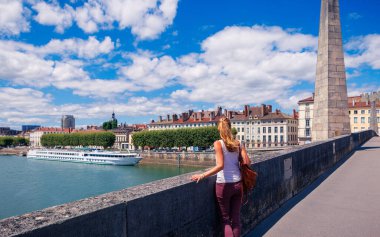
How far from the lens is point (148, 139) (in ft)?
306

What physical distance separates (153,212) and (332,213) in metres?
3.74

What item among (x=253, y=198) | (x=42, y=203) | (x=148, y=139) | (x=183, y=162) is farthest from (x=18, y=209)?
(x=148, y=139)

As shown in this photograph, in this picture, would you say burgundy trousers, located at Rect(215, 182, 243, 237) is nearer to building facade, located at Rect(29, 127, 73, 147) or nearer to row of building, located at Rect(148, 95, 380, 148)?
row of building, located at Rect(148, 95, 380, 148)

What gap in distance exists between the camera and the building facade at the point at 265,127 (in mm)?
91438

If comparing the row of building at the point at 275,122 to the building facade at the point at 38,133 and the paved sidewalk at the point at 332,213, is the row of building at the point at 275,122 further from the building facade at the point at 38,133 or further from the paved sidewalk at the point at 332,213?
the building facade at the point at 38,133

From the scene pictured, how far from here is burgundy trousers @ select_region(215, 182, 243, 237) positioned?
3605 mm

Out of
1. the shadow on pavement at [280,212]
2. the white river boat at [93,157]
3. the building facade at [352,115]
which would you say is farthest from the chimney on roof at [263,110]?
the shadow on pavement at [280,212]

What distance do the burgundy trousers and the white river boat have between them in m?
73.7

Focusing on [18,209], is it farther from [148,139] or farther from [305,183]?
[148,139]

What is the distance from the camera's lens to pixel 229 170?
360 cm

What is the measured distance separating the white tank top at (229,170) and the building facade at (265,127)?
8563cm

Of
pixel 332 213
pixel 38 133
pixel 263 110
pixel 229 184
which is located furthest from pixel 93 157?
pixel 38 133

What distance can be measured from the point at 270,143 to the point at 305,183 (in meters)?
82.7

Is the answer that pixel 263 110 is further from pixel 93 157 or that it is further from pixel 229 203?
pixel 229 203
